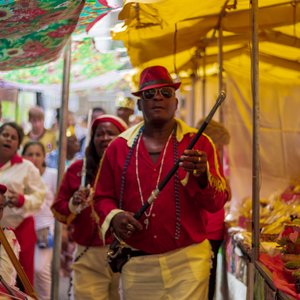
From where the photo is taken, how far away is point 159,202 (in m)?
4.64

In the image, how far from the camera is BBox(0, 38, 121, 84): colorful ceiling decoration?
27.6ft

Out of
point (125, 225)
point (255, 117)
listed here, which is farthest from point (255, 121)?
point (125, 225)

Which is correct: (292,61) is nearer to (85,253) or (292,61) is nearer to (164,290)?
(85,253)

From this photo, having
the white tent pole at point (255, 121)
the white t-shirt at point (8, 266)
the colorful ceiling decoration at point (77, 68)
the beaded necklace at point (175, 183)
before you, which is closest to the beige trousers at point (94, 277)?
the white t-shirt at point (8, 266)

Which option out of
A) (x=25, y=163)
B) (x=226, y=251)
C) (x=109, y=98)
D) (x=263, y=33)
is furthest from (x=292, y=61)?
(x=109, y=98)

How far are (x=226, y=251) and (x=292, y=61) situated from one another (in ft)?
7.71

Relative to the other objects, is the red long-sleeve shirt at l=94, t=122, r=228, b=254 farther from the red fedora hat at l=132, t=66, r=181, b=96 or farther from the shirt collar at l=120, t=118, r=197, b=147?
the red fedora hat at l=132, t=66, r=181, b=96

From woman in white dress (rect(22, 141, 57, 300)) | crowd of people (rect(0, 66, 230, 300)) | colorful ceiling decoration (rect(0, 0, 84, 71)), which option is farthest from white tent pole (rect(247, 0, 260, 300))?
woman in white dress (rect(22, 141, 57, 300))

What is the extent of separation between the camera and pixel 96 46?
8211 millimetres

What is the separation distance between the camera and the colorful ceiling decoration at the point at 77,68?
8398 millimetres

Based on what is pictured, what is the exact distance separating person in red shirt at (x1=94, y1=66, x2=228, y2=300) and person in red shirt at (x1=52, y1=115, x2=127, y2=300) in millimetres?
995

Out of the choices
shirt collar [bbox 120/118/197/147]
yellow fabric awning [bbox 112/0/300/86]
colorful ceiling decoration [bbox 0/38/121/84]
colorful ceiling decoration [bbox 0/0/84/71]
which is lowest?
shirt collar [bbox 120/118/197/147]

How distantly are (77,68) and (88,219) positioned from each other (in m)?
3.85

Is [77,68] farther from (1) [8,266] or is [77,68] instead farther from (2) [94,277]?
(1) [8,266]
